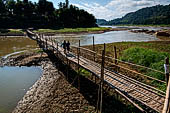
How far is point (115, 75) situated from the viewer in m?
7.90

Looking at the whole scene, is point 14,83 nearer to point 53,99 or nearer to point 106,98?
point 53,99

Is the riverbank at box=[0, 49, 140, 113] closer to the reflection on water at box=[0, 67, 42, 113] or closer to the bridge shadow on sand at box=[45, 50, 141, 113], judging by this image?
the bridge shadow on sand at box=[45, 50, 141, 113]

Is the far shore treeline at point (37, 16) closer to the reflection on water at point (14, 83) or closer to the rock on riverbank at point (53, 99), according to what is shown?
the reflection on water at point (14, 83)

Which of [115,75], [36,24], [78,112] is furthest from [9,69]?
[36,24]

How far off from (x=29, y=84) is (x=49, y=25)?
201ft

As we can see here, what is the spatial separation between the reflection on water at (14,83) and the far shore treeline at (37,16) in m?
53.9

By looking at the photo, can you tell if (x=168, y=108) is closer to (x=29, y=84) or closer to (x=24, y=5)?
(x=29, y=84)

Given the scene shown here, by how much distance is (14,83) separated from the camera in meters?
11.1

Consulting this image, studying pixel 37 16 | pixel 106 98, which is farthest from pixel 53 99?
pixel 37 16

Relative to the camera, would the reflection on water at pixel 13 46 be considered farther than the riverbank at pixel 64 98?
Yes

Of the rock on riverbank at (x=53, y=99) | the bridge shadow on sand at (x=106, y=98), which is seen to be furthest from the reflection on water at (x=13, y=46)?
the bridge shadow on sand at (x=106, y=98)

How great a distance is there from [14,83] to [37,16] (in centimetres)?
6610

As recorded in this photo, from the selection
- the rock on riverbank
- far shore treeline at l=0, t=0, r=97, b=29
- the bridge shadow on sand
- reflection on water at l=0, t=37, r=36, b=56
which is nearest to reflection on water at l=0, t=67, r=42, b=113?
the rock on riverbank

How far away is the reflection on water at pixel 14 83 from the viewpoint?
8562 millimetres
